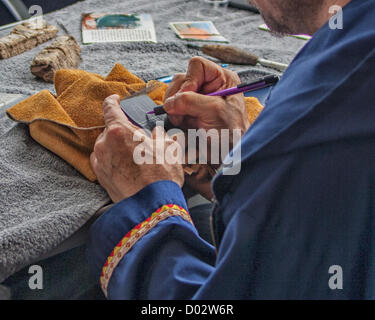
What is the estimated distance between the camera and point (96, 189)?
591 mm

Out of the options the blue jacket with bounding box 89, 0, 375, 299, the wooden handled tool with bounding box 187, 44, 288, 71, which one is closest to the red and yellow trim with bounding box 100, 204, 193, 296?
the blue jacket with bounding box 89, 0, 375, 299

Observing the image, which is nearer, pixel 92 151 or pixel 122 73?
pixel 92 151

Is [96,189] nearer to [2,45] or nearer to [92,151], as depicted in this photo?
[92,151]

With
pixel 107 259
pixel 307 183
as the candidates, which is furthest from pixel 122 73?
pixel 307 183

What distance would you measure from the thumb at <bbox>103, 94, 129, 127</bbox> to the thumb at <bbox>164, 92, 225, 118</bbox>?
3.0 inches

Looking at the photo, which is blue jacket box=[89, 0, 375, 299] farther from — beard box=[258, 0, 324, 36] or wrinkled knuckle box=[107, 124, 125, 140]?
wrinkled knuckle box=[107, 124, 125, 140]

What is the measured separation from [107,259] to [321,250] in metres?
0.26

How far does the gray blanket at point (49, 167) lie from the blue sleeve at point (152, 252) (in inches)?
1.9

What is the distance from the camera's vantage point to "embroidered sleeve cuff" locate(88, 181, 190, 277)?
506 millimetres

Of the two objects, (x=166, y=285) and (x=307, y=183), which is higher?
(x=307, y=183)

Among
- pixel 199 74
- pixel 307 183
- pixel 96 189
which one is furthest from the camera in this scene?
pixel 199 74

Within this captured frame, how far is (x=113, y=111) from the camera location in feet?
2.08

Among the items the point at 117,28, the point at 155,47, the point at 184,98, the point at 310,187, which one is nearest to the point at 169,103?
the point at 184,98

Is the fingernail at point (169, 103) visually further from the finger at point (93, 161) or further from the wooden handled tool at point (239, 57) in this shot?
the wooden handled tool at point (239, 57)
